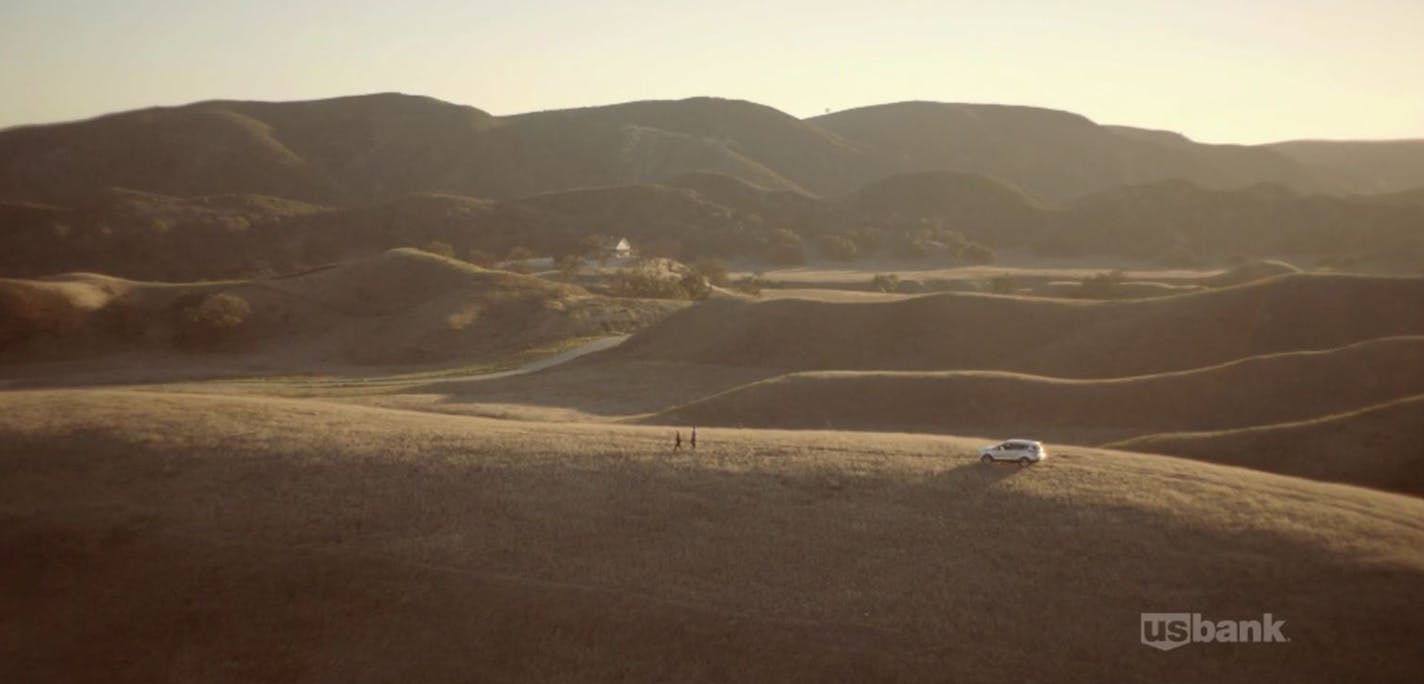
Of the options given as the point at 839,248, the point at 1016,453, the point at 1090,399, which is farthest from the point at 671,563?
the point at 839,248

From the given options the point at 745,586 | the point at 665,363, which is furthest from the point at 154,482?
the point at 665,363

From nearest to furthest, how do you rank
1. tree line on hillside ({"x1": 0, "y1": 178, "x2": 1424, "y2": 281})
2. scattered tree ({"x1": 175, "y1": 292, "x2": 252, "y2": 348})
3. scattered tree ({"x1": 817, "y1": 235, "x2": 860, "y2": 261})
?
1. scattered tree ({"x1": 175, "y1": 292, "x2": 252, "y2": 348})
2. tree line on hillside ({"x1": 0, "y1": 178, "x2": 1424, "y2": 281})
3. scattered tree ({"x1": 817, "y1": 235, "x2": 860, "y2": 261})

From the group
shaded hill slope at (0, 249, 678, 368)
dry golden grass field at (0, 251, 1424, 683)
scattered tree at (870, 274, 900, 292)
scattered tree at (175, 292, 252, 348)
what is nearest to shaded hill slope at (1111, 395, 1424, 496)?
dry golden grass field at (0, 251, 1424, 683)

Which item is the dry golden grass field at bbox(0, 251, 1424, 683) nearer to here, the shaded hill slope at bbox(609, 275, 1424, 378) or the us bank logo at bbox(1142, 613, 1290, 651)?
the us bank logo at bbox(1142, 613, 1290, 651)

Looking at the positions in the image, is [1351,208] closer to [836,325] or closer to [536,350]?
[836,325]

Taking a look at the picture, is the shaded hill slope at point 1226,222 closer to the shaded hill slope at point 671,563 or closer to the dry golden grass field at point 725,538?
the dry golden grass field at point 725,538

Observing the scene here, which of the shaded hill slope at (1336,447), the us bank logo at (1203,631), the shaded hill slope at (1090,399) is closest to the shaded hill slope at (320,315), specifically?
the shaded hill slope at (1090,399)

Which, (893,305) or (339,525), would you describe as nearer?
(339,525)
